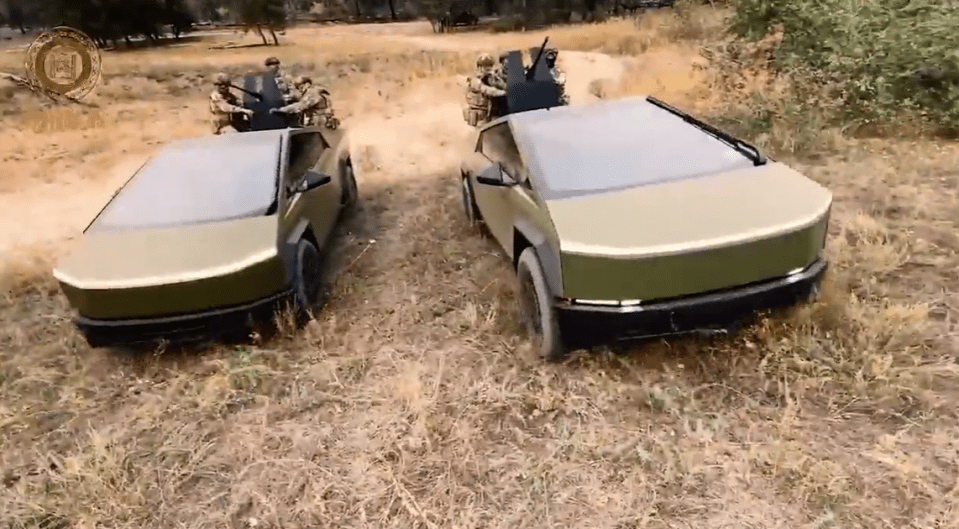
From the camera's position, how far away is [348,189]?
7.18 metres

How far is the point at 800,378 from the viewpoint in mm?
3662

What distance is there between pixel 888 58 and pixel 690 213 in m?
6.00

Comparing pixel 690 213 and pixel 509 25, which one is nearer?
pixel 690 213

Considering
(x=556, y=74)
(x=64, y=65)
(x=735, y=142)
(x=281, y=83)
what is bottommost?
(x=735, y=142)

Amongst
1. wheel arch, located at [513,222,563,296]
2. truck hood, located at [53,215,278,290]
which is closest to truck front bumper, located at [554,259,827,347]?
wheel arch, located at [513,222,563,296]

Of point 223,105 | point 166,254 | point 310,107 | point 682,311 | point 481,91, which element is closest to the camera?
point 682,311

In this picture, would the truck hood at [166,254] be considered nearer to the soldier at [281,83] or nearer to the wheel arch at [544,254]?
the wheel arch at [544,254]

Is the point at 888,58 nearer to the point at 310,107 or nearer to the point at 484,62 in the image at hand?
the point at 484,62

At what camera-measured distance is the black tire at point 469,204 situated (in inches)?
243

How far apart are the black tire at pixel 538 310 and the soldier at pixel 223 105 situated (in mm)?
4609

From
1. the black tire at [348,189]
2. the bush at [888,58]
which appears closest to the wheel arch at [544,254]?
the black tire at [348,189]

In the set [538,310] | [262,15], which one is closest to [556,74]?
[538,310]

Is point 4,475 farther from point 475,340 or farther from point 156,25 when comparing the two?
point 156,25

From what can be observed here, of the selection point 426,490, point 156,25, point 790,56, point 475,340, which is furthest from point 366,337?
point 156,25
